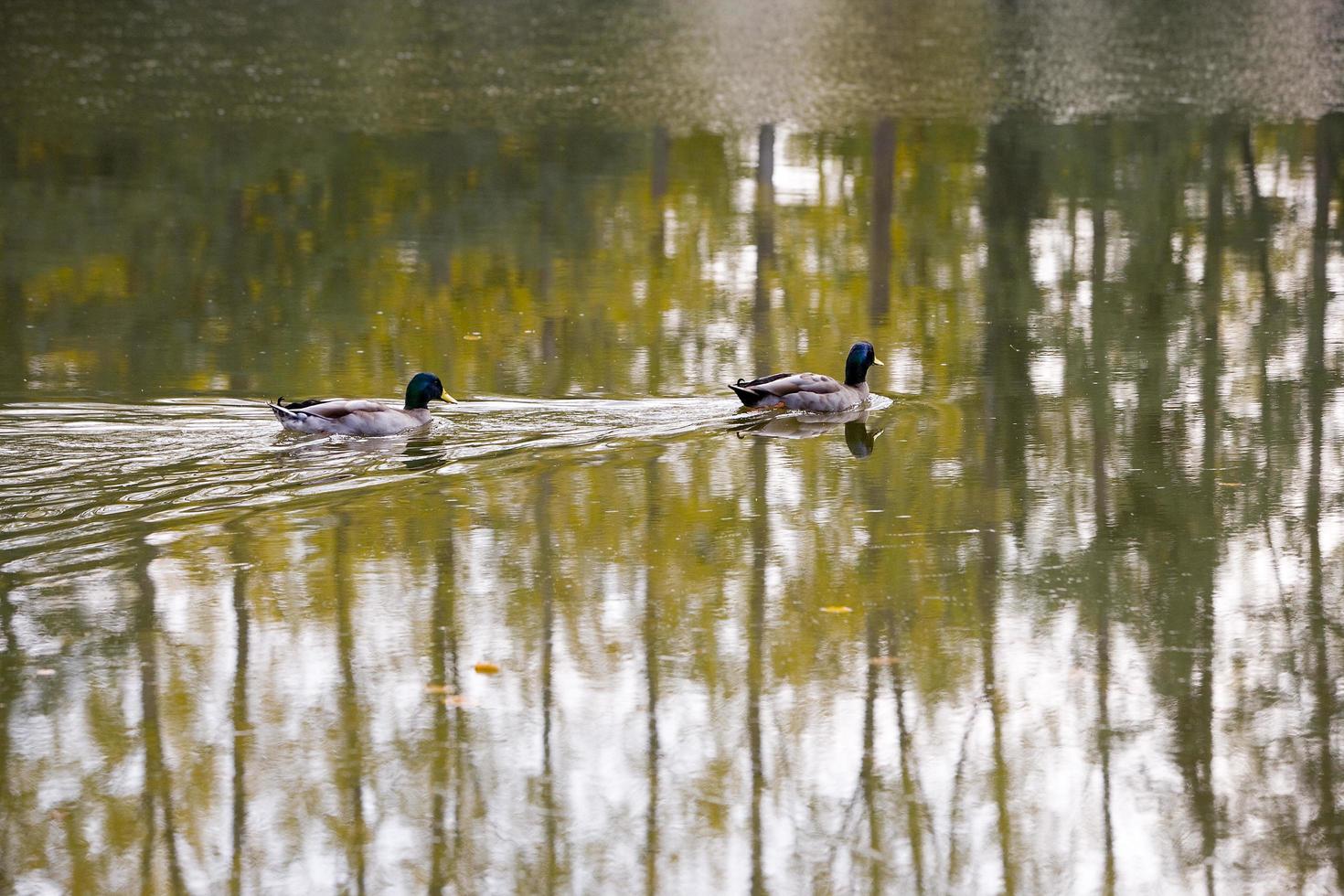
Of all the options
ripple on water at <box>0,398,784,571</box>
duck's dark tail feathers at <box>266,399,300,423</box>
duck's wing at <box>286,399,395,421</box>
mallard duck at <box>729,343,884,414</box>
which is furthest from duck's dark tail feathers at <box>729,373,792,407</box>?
duck's dark tail feathers at <box>266,399,300,423</box>

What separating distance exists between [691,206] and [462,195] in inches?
93.8

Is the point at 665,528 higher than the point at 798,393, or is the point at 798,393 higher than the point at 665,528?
the point at 798,393

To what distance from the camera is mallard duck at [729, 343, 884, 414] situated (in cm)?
1141

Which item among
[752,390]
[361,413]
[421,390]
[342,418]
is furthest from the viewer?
[752,390]

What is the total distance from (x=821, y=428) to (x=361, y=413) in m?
2.81

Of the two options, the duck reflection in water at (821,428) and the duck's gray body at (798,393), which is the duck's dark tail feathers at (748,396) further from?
the duck reflection in water at (821,428)

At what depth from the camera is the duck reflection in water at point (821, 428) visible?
11039 mm

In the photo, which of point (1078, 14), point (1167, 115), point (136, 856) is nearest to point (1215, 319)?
point (136, 856)

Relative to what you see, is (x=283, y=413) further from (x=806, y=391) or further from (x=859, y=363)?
(x=859, y=363)

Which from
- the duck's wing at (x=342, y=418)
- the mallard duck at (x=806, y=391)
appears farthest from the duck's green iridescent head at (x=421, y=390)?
the mallard duck at (x=806, y=391)

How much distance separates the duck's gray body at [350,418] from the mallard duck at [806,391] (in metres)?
1.98

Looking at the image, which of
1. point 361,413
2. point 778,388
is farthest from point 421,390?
point 778,388

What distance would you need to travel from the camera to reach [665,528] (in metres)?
9.09

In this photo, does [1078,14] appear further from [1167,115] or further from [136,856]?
[136,856]
